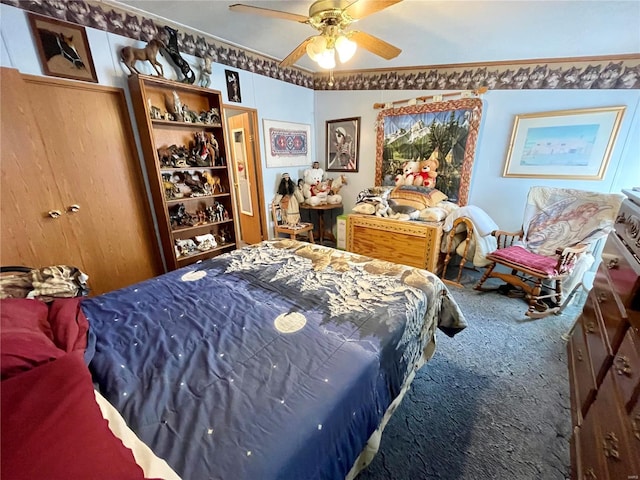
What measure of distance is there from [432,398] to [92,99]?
3.33m

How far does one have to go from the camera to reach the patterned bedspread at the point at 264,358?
0.73m

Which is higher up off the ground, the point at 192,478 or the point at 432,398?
the point at 192,478

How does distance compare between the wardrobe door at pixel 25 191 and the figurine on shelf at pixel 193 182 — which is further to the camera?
A: the figurine on shelf at pixel 193 182

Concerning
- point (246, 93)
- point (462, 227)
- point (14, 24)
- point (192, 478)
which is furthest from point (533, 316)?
point (14, 24)

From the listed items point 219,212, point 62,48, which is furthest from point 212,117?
point 62,48

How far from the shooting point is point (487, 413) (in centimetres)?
146

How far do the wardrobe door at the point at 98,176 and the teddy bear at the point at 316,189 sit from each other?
80.9 inches

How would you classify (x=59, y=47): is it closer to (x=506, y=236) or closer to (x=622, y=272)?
(x=622, y=272)

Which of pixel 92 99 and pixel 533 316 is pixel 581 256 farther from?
pixel 92 99

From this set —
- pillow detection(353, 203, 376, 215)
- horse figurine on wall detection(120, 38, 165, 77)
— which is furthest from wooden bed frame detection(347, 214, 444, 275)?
horse figurine on wall detection(120, 38, 165, 77)

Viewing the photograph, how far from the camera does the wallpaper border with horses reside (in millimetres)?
1978

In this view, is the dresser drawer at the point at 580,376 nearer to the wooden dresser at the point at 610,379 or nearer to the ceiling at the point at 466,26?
the wooden dresser at the point at 610,379

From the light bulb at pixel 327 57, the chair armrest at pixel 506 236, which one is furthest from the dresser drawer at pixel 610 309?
the light bulb at pixel 327 57

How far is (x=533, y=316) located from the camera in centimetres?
223
